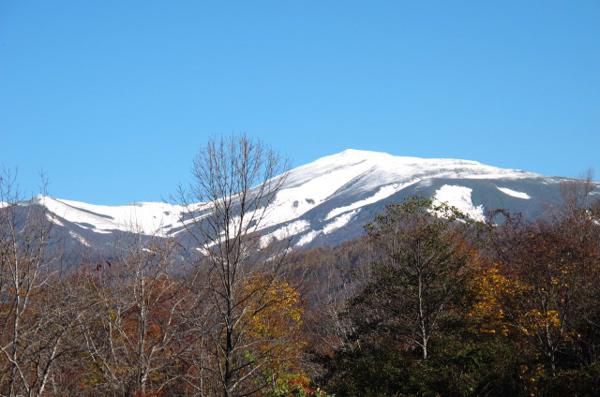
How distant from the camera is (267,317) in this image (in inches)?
1113

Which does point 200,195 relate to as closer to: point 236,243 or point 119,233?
point 236,243

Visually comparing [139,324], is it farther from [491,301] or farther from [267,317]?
[491,301]

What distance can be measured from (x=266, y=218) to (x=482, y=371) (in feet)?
30.8

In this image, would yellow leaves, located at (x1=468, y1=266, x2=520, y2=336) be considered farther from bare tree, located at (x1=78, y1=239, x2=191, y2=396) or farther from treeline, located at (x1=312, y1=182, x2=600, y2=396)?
bare tree, located at (x1=78, y1=239, x2=191, y2=396)

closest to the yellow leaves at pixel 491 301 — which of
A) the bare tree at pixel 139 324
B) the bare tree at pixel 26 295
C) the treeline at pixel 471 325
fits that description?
the treeline at pixel 471 325

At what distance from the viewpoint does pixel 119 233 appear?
990 inches

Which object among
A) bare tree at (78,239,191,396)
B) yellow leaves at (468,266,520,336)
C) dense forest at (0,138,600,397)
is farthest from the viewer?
yellow leaves at (468,266,520,336)

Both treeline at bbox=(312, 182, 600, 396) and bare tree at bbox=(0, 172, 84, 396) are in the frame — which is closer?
bare tree at bbox=(0, 172, 84, 396)

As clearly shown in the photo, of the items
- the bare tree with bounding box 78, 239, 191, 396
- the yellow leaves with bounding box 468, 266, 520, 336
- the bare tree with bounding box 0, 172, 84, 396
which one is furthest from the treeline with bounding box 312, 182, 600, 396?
the bare tree with bounding box 0, 172, 84, 396

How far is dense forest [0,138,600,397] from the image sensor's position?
47.2 feet

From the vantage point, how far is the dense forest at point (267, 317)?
567 inches

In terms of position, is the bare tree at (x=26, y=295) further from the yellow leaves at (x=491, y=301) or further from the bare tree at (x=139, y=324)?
the yellow leaves at (x=491, y=301)

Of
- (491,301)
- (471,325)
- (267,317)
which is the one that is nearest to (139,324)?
(267,317)

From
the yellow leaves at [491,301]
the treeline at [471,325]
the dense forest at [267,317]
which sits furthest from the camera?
the yellow leaves at [491,301]
